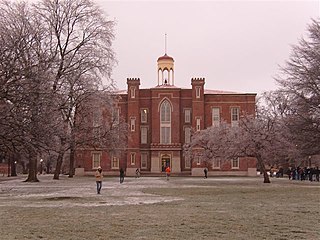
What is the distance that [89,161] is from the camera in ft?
240

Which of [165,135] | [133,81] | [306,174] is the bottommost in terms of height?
[306,174]

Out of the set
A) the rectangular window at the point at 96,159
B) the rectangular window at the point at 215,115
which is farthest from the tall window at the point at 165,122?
the rectangular window at the point at 96,159

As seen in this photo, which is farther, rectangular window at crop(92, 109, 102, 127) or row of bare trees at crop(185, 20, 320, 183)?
rectangular window at crop(92, 109, 102, 127)

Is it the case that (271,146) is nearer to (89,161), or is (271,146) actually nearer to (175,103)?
(175,103)

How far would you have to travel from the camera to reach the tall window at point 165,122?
239ft

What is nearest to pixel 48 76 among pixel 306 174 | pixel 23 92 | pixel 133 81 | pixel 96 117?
pixel 23 92

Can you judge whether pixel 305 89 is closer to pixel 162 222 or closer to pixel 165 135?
pixel 162 222

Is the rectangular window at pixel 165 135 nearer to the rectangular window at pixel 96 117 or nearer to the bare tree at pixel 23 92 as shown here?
the rectangular window at pixel 96 117

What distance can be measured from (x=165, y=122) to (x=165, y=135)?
6.13ft

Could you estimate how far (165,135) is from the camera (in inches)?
2872

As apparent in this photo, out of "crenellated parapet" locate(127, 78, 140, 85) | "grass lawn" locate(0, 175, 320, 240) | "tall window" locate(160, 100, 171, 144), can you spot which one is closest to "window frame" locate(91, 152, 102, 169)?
"tall window" locate(160, 100, 171, 144)

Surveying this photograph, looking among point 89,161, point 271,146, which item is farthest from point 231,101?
point 271,146

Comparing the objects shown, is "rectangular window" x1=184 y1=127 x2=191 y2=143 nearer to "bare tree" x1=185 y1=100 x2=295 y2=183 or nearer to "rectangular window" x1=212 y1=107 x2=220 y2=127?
"rectangular window" x1=212 y1=107 x2=220 y2=127

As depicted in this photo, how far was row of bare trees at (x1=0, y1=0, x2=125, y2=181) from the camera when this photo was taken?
24891mm
